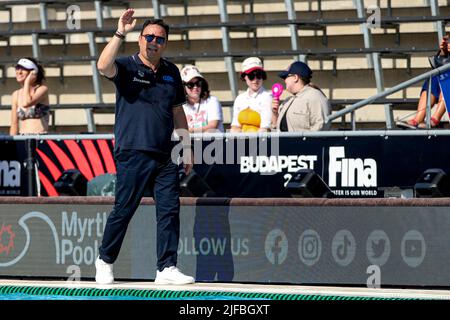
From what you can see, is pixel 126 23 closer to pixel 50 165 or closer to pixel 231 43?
pixel 50 165

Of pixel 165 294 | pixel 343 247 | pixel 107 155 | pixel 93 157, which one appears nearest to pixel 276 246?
pixel 343 247

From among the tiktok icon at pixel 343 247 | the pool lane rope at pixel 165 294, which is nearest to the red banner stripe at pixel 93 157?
the pool lane rope at pixel 165 294

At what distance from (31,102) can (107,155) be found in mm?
1569

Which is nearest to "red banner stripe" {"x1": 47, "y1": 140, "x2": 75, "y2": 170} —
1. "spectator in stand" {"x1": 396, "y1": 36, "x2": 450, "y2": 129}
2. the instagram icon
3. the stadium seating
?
"spectator in stand" {"x1": 396, "y1": 36, "x2": 450, "y2": 129}

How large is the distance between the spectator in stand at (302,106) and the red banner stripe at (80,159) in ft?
5.87

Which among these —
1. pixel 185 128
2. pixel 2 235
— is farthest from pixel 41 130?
pixel 185 128

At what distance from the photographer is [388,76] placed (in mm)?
13727

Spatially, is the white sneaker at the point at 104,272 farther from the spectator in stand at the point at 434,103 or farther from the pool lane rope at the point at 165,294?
the spectator in stand at the point at 434,103

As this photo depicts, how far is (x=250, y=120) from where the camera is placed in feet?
36.0

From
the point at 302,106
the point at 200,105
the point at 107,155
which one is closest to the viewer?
the point at 302,106

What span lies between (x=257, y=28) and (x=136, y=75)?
7043mm

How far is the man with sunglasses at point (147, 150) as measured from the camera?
8.08 m

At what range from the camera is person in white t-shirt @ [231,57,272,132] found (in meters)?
10.9
